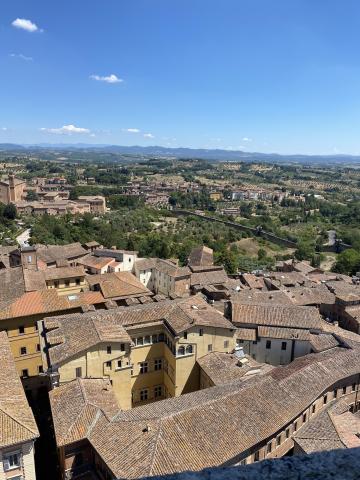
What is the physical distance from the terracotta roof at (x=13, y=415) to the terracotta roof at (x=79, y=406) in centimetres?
217

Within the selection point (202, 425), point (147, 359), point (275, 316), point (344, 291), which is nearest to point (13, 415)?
point (202, 425)

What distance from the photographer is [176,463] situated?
18.8 meters

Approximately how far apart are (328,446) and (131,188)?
601 feet

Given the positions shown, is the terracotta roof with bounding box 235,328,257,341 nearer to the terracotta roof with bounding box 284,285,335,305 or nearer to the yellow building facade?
the yellow building facade

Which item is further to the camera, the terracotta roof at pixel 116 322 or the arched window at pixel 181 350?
the arched window at pixel 181 350

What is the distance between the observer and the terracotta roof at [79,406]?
2147 centimetres

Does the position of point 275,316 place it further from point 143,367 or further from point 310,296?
point 310,296

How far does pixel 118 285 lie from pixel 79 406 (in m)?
19.3

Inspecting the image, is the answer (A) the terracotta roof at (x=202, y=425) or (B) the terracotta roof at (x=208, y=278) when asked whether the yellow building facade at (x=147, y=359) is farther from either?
(B) the terracotta roof at (x=208, y=278)

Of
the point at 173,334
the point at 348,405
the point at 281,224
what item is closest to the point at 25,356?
the point at 173,334

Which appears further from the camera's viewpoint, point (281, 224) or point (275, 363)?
point (281, 224)

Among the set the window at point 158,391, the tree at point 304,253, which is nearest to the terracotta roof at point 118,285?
the window at point 158,391

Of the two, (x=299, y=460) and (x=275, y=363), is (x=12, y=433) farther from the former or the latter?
(x=275, y=363)

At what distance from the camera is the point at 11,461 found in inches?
765
